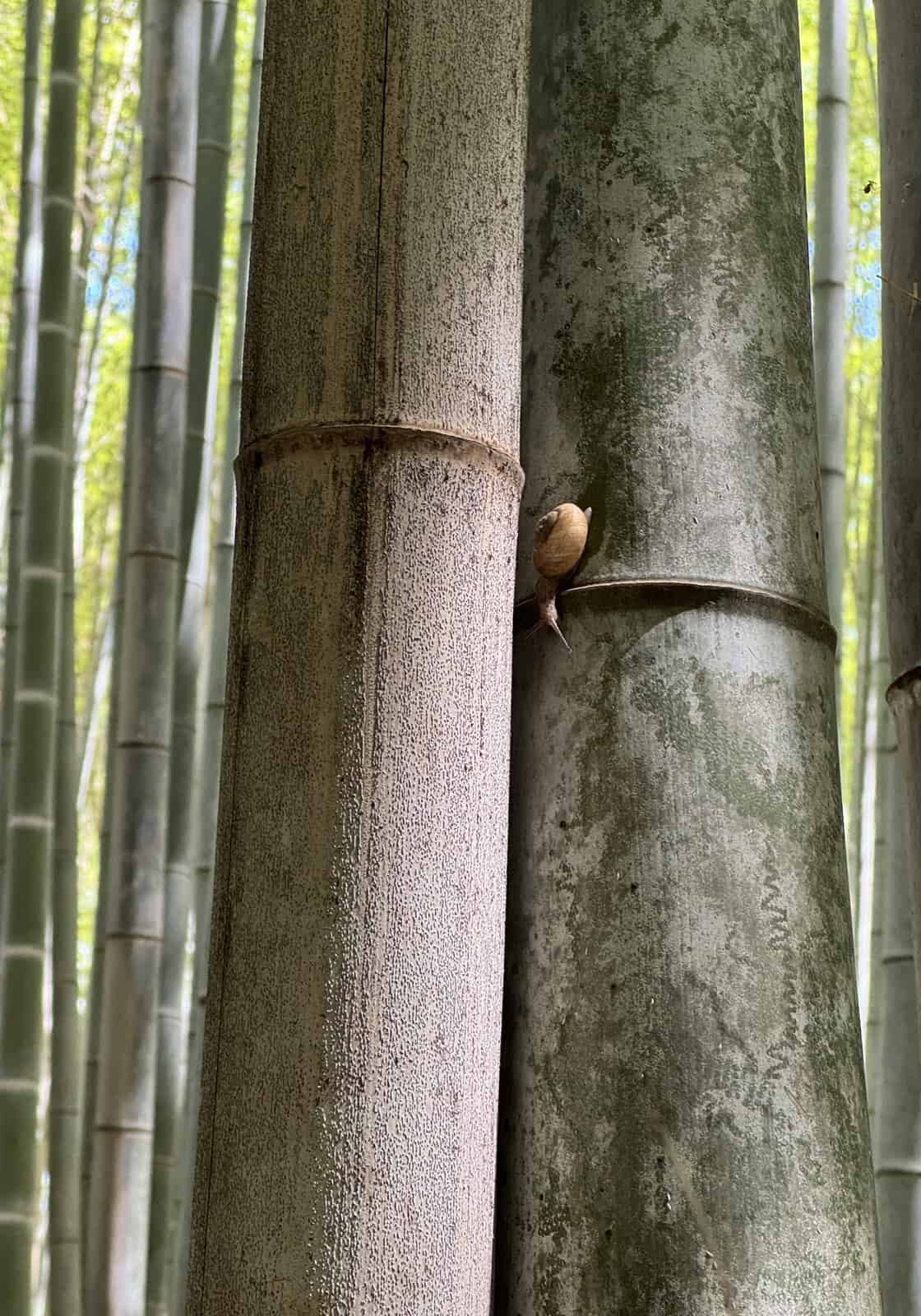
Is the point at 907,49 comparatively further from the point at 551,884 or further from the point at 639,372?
the point at 551,884

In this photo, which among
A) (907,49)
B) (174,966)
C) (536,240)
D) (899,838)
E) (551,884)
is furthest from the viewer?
(174,966)

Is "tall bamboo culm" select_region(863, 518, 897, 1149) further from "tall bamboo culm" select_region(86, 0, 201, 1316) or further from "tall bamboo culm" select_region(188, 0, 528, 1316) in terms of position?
"tall bamboo culm" select_region(188, 0, 528, 1316)

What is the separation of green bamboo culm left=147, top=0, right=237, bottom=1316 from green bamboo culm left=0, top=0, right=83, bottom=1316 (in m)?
0.21

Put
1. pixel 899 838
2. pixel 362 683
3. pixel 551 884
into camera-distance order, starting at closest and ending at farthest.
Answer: pixel 362 683, pixel 551 884, pixel 899 838

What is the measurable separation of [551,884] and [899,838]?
4.07 feet

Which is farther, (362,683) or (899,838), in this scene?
(899,838)

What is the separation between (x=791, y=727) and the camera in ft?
2.69

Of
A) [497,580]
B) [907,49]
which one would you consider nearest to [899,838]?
[907,49]

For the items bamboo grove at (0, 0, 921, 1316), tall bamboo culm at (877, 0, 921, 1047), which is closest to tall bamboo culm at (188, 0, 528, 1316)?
bamboo grove at (0, 0, 921, 1316)

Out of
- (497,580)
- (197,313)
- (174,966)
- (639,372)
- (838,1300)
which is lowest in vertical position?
(838,1300)

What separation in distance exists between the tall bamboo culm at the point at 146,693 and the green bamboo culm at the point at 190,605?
0.98 feet

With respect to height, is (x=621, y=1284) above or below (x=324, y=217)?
below

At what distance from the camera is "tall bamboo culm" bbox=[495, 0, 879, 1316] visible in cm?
74

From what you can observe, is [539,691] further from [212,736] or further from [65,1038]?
[65,1038]
